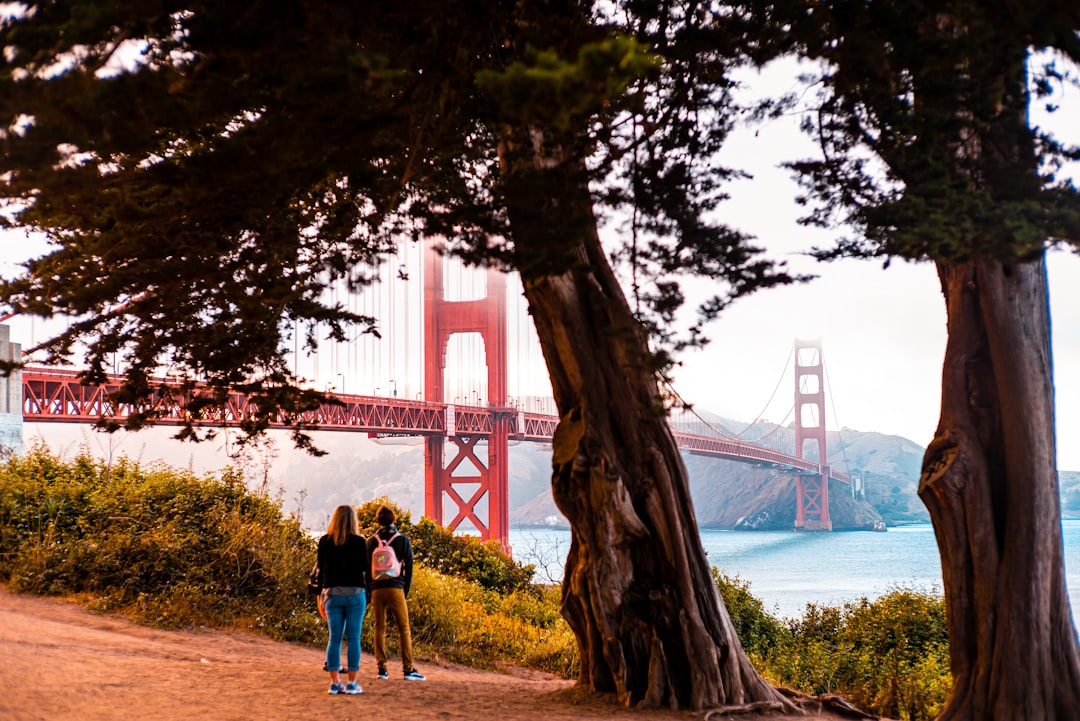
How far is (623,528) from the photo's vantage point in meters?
5.41

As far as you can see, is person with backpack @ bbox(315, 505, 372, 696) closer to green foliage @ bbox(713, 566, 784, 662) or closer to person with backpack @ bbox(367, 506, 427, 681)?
person with backpack @ bbox(367, 506, 427, 681)

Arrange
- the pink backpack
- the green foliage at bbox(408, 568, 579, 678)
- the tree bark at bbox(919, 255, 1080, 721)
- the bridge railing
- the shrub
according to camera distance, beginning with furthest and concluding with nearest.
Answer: the bridge railing, the green foliage at bbox(408, 568, 579, 678), the shrub, the pink backpack, the tree bark at bbox(919, 255, 1080, 721)

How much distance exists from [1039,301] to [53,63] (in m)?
4.93

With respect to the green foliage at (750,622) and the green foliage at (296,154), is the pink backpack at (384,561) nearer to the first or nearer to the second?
the green foliage at (296,154)

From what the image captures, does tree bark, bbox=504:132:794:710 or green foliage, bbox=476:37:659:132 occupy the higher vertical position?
green foliage, bbox=476:37:659:132

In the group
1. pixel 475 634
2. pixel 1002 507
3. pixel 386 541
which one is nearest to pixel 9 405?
pixel 475 634

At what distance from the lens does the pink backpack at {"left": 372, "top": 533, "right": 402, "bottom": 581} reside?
6.06m

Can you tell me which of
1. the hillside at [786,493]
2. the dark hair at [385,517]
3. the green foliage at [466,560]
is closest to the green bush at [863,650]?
the green foliage at [466,560]

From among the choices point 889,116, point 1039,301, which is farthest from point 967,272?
point 889,116

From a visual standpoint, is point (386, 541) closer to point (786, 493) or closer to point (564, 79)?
point (564, 79)

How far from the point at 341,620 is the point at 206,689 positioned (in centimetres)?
85

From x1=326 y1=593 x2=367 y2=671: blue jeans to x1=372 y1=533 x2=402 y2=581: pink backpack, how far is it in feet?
1.77

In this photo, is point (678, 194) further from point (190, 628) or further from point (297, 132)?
point (190, 628)

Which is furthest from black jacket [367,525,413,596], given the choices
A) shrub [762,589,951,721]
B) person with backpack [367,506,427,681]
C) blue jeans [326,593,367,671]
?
shrub [762,589,951,721]
